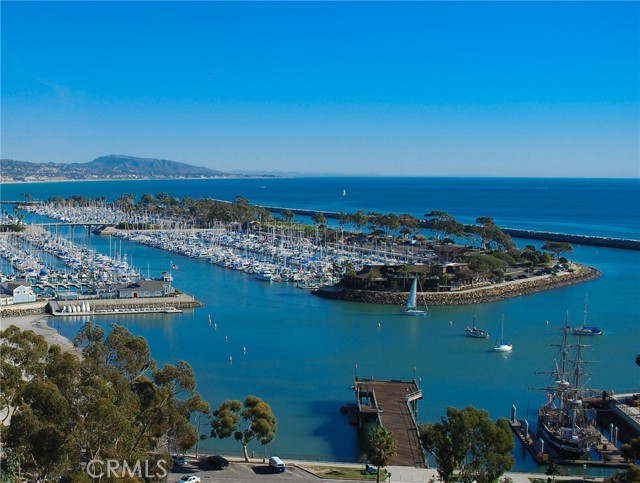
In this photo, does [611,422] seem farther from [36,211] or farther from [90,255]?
[36,211]

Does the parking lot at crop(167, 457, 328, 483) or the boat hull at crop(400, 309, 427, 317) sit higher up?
the parking lot at crop(167, 457, 328, 483)

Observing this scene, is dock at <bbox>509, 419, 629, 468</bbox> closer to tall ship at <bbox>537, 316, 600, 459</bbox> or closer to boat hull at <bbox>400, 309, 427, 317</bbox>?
tall ship at <bbox>537, 316, 600, 459</bbox>

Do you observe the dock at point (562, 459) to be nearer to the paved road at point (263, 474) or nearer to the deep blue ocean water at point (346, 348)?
the deep blue ocean water at point (346, 348)

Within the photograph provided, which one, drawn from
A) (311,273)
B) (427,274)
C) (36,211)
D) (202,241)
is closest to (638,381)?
(427,274)

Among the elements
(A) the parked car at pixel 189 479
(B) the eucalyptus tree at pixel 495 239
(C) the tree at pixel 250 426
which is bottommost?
(A) the parked car at pixel 189 479

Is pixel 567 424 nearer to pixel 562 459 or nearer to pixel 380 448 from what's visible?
pixel 562 459

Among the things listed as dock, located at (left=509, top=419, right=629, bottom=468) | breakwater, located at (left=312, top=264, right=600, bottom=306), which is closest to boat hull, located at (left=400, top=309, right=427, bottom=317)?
breakwater, located at (left=312, top=264, right=600, bottom=306)

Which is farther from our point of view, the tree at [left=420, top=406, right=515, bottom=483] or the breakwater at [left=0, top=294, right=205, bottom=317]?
the breakwater at [left=0, top=294, right=205, bottom=317]

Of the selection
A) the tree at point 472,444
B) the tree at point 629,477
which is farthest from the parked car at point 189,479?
the tree at point 629,477
